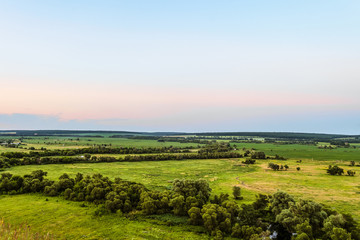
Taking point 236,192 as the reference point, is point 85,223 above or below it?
below

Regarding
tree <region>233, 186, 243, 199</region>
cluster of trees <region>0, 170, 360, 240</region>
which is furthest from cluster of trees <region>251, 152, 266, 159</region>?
cluster of trees <region>0, 170, 360, 240</region>

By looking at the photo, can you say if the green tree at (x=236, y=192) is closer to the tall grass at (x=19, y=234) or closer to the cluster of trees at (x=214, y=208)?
the cluster of trees at (x=214, y=208)

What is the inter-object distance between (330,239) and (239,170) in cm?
7603

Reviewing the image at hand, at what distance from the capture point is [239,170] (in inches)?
4572

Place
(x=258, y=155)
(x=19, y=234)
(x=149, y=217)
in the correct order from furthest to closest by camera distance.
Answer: (x=258, y=155) < (x=149, y=217) < (x=19, y=234)

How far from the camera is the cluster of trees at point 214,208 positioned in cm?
4122

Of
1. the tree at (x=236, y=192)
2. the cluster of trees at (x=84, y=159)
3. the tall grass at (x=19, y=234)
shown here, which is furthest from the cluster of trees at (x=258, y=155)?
the tall grass at (x=19, y=234)

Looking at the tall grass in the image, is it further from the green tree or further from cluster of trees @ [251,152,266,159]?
cluster of trees @ [251,152,266,159]

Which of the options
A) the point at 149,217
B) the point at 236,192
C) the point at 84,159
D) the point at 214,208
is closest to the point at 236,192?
the point at 236,192

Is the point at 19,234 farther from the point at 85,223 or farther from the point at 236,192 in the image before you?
the point at 236,192

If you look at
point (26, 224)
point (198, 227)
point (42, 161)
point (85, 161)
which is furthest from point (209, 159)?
point (26, 224)

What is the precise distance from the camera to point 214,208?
46031mm

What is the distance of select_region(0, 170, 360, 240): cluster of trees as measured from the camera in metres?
41.2

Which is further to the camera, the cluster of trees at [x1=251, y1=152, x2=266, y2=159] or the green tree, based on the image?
the cluster of trees at [x1=251, y1=152, x2=266, y2=159]
